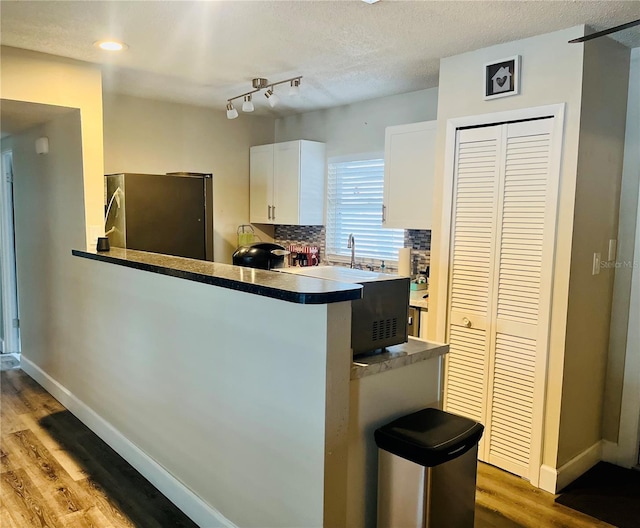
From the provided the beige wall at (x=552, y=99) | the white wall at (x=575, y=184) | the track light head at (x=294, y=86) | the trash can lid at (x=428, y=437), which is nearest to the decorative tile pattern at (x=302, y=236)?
the track light head at (x=294, y=86)

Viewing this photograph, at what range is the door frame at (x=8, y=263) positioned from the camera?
15.4ft

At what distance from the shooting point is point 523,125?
274cm

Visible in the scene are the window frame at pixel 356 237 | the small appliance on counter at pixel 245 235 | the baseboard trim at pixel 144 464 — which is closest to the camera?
the baseboard trim at pixel 144 464

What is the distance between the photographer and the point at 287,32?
8.65ft

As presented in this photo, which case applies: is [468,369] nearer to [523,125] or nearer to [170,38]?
[523,125]

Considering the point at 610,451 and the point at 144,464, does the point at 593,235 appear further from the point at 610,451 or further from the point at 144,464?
→ the point at 144,464

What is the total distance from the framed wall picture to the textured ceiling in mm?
120

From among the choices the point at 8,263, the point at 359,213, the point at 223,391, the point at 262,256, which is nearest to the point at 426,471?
the point at 223,391

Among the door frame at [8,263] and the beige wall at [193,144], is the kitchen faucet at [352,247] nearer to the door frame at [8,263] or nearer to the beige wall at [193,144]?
the beige wall at [193,144]

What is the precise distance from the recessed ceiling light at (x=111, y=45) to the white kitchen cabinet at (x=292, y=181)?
6.45 feet

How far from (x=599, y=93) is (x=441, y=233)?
113cm

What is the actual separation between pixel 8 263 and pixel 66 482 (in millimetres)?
2862

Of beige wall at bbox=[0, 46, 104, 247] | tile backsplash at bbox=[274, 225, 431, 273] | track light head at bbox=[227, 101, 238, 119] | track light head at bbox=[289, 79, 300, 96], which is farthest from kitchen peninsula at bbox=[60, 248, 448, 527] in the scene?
tile backsplash at bbox=[274, 225, 431, 273]

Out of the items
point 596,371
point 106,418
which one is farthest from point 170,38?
point 596,371
